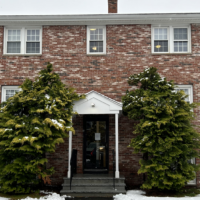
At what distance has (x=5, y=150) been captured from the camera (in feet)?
28.3

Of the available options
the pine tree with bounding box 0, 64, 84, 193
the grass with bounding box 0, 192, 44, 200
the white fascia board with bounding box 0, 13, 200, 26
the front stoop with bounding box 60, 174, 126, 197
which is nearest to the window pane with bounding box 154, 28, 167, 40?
the white fascia board with bounding box 0, 13, 200, 26

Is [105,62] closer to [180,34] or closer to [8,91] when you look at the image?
[180,34]

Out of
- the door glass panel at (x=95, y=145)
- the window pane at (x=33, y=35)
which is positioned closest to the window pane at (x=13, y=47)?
the window pane at (x=33, y=35)

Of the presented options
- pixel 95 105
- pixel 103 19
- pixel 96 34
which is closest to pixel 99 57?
pixel 96 34

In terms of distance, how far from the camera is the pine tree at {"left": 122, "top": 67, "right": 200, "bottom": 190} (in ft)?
28.4

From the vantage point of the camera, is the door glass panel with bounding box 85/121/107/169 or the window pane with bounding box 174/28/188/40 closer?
the door glass panel with bounding box 85/121/107/169

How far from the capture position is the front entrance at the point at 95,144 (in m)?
10.5

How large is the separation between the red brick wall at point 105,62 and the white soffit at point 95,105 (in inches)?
43.3
